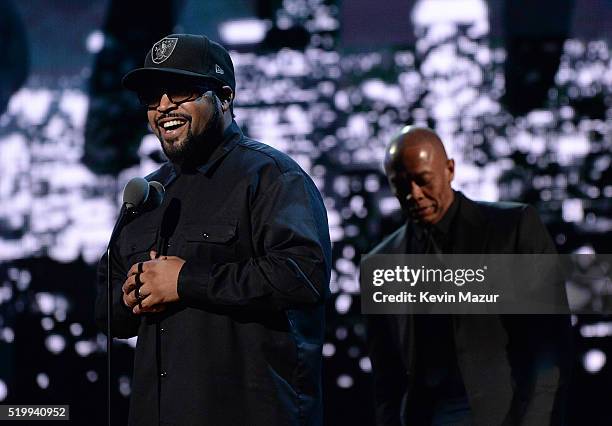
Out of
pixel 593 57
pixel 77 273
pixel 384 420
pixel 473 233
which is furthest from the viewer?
pixel 77 273

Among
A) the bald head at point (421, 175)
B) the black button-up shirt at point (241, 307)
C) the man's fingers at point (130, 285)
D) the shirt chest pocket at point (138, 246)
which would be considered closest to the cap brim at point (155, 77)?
the black button-up shirt at point (241, 307)

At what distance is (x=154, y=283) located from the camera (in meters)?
2.01

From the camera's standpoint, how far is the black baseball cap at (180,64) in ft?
7.04

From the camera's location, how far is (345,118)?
427cm

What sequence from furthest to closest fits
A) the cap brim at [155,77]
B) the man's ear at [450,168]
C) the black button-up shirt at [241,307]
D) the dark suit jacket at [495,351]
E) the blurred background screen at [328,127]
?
the blurred background screen at [328,127]
the man's ear at [450,168]
the dark suit jacket at [495,351]
the cap brim at [155,77]
the black button-up shirt at [241,307]

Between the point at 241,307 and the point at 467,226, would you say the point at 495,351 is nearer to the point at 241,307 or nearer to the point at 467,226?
the point at 467,226

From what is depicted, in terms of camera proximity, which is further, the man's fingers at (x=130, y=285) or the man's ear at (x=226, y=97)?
the man's ear at (x=226, y=97)

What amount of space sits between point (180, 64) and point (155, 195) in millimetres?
316

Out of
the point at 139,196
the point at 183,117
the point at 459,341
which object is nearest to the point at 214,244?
the point at 139,196

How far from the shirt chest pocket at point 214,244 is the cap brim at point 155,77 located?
1.17 feet

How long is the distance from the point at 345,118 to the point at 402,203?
3.41 feet

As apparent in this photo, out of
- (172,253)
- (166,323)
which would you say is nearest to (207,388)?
(166,323)

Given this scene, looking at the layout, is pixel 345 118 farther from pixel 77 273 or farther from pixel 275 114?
pixel 77 273

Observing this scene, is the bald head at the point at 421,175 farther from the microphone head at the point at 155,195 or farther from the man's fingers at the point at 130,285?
the man's fingers at the point at 130,285
